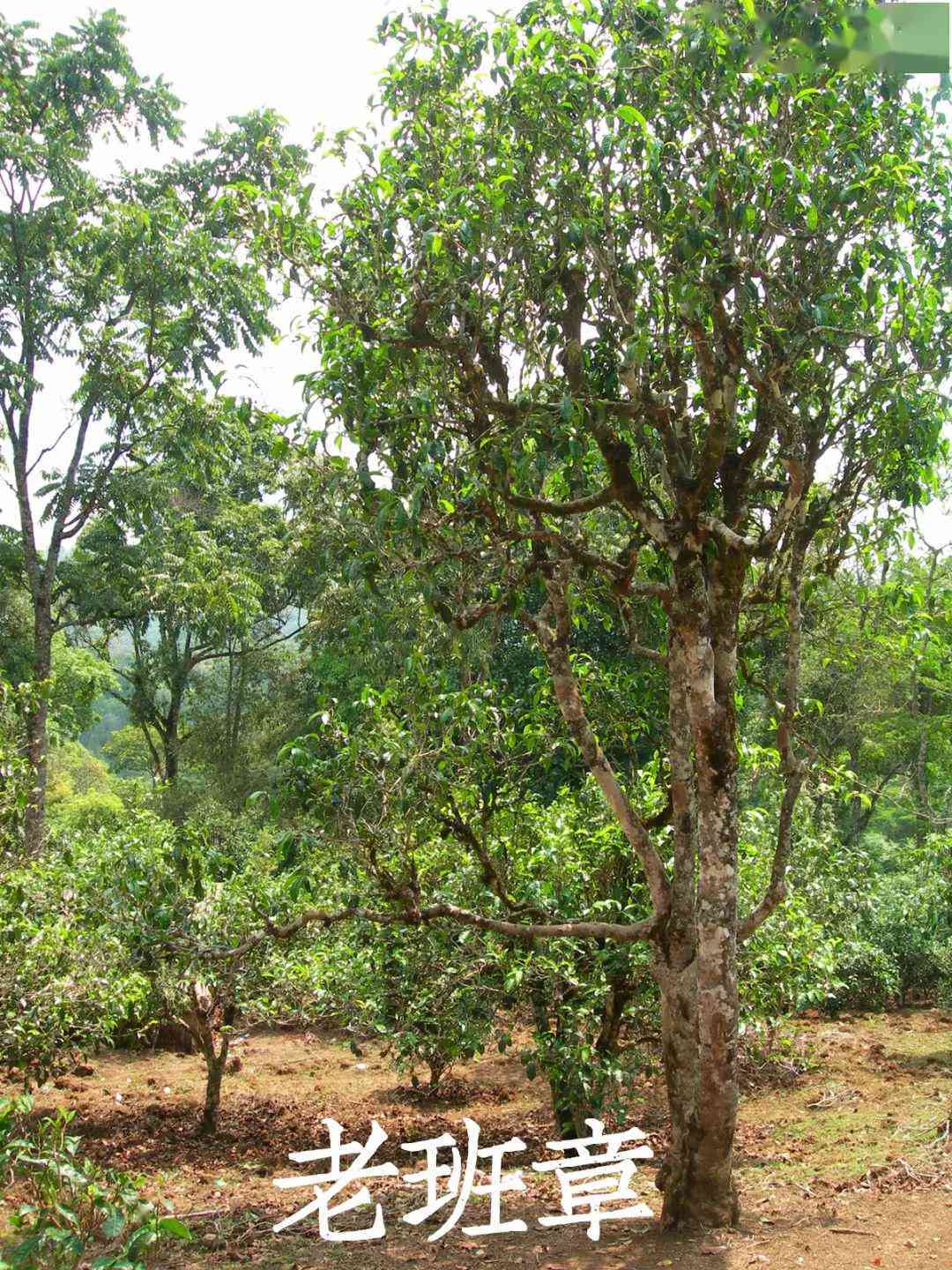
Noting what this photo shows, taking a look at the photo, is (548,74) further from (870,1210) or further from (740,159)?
(870,1210)

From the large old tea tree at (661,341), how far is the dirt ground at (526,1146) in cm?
59

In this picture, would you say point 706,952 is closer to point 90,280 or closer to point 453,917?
point 453,917

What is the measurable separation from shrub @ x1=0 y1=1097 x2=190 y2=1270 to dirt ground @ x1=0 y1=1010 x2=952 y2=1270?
0.43m

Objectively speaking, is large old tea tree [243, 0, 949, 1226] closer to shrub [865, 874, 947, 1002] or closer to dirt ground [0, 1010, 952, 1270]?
dirt ground [0, 1010, 952, 1270]

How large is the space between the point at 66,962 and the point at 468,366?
5.10 m

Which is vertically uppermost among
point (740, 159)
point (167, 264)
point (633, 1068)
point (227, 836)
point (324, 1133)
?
point (167, 264)

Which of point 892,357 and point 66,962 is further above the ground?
point 892,357

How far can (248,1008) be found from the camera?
876 centimetres

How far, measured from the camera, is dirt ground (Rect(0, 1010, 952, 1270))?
16.9 ft

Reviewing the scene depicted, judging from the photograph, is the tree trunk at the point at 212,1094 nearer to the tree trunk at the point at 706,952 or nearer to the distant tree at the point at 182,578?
the tree trunk at the point at 706,952

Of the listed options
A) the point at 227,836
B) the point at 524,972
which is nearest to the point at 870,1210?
the point at 524,972

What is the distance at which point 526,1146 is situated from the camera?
7.13 metres

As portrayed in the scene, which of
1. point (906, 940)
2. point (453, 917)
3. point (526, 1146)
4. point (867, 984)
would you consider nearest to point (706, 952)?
point (453, 917)

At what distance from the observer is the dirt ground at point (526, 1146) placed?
5.14m
